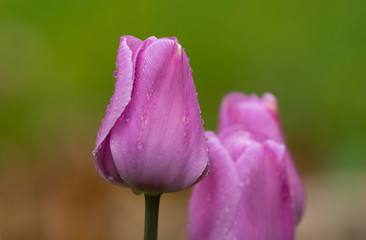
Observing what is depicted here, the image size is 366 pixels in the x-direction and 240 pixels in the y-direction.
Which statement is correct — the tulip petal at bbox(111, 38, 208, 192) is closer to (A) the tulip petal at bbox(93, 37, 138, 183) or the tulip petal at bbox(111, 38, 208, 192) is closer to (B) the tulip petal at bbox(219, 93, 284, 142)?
(A) the tulip petal at bbox(93, 37, 138, 183)

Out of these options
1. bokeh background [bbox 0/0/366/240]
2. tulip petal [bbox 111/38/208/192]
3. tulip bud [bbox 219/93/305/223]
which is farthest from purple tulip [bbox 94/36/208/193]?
bokeh background [bbox 0/0/366/240]

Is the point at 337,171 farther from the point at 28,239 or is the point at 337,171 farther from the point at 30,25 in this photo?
the point at 30,25

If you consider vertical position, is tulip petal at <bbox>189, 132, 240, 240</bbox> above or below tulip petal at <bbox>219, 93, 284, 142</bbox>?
below

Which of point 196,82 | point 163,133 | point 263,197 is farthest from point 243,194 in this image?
point 196,82

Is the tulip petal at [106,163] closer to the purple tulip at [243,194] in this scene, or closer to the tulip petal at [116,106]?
the tulip petal at [116,106]

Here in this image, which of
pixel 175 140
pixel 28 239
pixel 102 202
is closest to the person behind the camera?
pixel 175 140

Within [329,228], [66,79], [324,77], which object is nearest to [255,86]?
[324,77]
